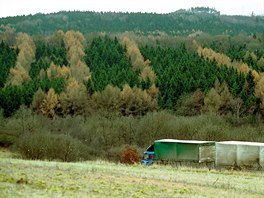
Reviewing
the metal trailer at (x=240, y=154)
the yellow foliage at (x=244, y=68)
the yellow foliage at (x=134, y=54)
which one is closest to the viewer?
the metal trailer at (x=240, y=154)

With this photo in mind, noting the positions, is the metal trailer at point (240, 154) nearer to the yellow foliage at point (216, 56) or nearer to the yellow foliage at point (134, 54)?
the yellow foliage at point (216, 56)

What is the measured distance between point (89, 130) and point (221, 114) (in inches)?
1144

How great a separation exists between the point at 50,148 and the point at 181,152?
18894 millimetres

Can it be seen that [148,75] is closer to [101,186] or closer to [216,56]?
[216,56]

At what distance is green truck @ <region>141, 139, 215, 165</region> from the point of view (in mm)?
49000

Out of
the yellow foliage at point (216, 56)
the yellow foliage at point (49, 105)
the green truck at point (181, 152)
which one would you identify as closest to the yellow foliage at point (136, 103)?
the yellow foliage at point (49, 105)

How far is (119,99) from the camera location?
113062 mm

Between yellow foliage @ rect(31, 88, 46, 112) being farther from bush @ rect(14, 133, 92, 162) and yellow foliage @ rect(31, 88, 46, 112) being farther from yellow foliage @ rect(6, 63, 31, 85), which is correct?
bush @ rect(14, 133, 92, 162)

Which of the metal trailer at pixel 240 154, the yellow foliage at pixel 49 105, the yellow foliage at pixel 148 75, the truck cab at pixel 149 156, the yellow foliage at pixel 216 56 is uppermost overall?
the yellow foliage at pixel 216 56

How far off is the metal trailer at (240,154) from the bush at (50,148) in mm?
19563

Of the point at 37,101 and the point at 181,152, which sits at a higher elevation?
the point at 181,152

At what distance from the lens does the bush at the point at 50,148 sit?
202 feet

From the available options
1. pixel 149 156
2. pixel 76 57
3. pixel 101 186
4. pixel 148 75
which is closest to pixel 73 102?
pixel 148 75

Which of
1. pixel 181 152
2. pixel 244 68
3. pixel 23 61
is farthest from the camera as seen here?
pixel 23 61
